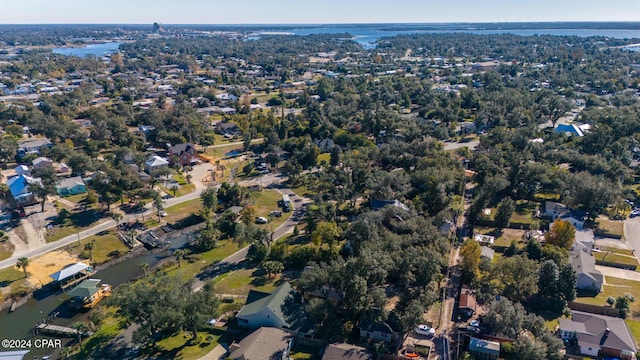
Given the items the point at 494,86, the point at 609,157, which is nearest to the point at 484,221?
the point at 609,157

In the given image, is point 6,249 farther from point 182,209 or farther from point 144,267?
point 182,209

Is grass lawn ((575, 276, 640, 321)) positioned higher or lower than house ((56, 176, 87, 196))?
lower

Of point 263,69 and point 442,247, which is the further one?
point 263,69

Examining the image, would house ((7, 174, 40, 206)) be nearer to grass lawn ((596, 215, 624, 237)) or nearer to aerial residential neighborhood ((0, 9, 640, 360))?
aerial residential neighborhood ((0, 9, 640, 360))

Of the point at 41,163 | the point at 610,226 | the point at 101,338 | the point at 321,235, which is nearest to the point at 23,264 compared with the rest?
the point at 101,338

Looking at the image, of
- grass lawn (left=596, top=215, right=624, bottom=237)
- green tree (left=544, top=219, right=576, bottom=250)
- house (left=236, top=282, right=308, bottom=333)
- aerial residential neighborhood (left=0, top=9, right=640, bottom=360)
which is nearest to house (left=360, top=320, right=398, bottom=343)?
aerial residential neighborhood (left=0, top=9, right=640, bottom=360)

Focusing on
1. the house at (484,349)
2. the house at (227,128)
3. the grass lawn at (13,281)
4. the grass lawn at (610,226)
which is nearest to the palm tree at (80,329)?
the grass lawn at (13,281)

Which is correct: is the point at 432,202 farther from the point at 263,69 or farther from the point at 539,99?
the point at 263,69
